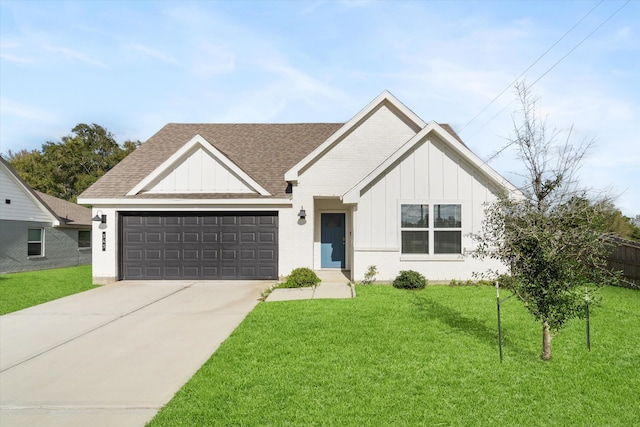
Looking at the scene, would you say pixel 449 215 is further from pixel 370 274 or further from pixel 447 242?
pixel 370 274

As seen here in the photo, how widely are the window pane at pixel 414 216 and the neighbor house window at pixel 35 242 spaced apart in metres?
18.9

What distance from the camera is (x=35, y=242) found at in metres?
18.5

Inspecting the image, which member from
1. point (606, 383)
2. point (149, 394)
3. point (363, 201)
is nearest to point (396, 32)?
point (363, 201)

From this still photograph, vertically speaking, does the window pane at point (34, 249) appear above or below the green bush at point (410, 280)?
above

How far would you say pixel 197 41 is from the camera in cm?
1245

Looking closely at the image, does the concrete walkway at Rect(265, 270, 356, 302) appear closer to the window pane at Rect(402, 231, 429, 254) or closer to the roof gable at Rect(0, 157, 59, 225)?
the window pane at Rect(402, 231, 429, 254)

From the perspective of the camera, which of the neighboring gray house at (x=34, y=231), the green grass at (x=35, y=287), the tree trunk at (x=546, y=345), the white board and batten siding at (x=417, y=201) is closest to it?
the tree trunk at (x=546, y=345)

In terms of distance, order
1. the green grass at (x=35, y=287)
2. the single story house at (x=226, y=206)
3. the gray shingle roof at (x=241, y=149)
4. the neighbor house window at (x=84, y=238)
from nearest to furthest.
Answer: the green grass at (x=35, y=287) < the single story house at (x=226, y=206) < the gray shingle roof at (x=241, y=149) < the neighbor house window at (x=84, y=238)

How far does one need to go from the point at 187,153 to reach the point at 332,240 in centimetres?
692

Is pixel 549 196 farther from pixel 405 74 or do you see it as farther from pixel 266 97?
pixel 266 97

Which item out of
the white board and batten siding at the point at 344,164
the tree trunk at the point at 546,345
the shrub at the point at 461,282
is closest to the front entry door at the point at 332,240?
the white board and batten siding at the point at 344,164

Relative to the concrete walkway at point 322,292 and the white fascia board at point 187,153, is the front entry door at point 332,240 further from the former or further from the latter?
the white fascia board at point 187,153

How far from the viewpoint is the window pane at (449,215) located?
12.1 m

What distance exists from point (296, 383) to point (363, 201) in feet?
27.2
